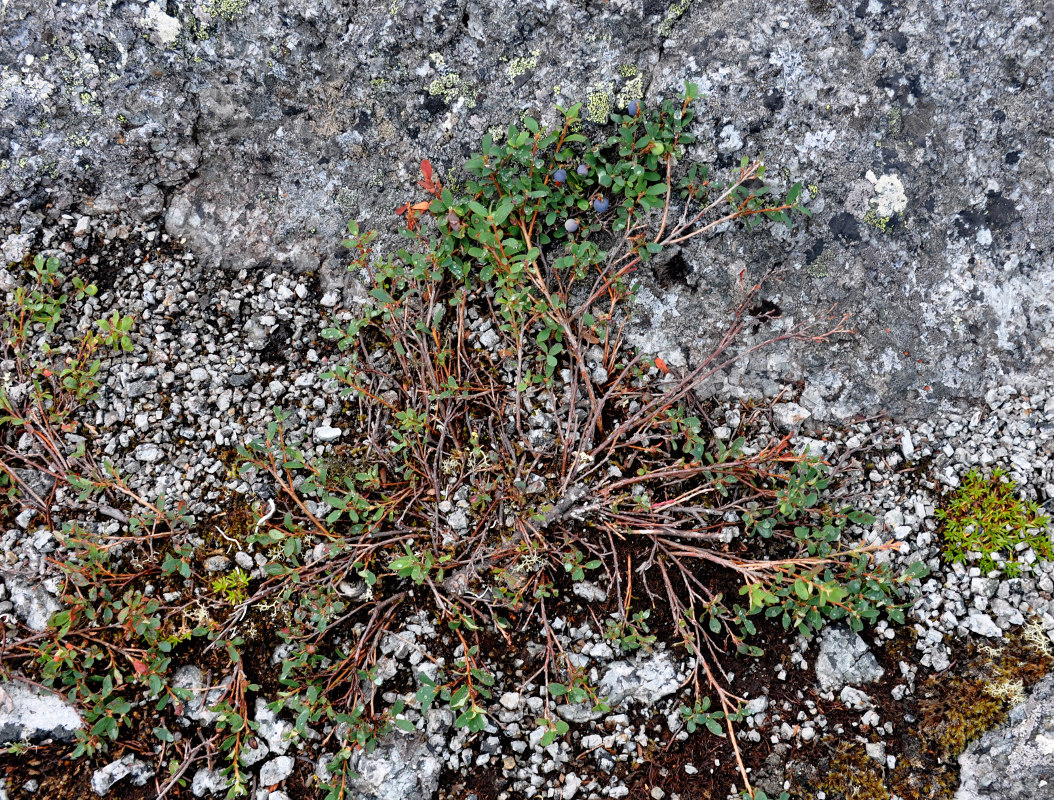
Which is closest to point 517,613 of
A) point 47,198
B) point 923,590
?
point 923,590

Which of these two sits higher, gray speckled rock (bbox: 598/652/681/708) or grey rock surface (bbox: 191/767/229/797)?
gray speckled rock (bbox: 598/652/681/708)

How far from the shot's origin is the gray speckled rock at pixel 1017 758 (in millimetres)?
2773

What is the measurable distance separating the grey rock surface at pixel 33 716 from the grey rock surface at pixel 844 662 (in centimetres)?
337

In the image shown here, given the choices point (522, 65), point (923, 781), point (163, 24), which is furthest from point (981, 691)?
point (163, 24)

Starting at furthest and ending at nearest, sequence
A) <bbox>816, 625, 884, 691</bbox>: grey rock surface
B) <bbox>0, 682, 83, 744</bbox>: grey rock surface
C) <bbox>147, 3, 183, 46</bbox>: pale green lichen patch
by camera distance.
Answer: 1. <bbox>147, 3, 183, 46</bbox>: pale green lichen patch
2. <bbox>816, 625, 884, 691</bbox>: grey rock surface
3. <bbox>0, 682, 83, 744</bbox>: grey rock surface

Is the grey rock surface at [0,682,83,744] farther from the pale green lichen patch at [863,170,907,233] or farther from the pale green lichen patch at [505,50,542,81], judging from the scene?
the pale green lichen patch at [863,170,907,233]

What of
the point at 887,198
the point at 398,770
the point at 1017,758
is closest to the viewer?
the point at 1017,758

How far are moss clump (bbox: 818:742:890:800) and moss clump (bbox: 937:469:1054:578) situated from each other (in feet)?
3.32

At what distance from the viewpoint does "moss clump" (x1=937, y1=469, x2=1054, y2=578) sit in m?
3.08

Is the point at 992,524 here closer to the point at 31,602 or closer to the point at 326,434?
the point at 326,434

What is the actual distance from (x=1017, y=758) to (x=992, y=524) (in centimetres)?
100

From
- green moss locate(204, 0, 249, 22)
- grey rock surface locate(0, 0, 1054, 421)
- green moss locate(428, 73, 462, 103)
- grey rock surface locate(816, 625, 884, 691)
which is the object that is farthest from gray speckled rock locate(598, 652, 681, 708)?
green moss locate(204, 0, 249, 22)

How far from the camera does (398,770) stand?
2926 mm

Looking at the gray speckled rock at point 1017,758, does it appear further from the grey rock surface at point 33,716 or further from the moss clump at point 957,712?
the grey rock surface at point 33,716
